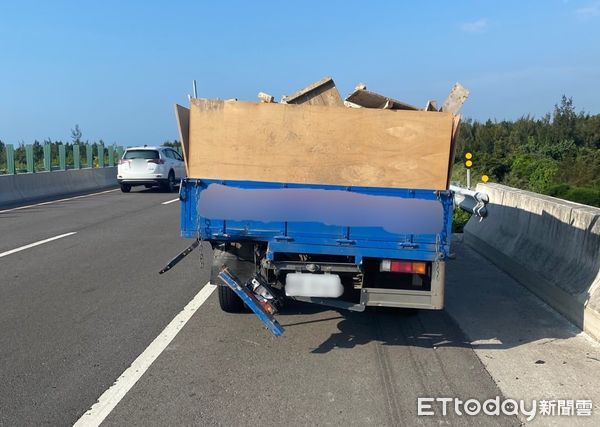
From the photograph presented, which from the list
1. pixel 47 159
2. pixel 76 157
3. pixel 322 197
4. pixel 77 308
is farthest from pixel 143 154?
pixel 322 197

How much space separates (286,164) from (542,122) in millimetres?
37681

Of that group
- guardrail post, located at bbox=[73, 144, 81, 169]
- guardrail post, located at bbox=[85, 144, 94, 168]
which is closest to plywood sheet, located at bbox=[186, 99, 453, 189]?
guardrail post, located at bbox=[73, 144, 81, 169]

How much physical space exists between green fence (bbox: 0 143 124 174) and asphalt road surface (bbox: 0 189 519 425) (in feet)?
51.7

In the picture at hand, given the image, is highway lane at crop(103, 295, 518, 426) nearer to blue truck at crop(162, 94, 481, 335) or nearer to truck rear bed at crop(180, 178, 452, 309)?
blue truck at crop(162, 94, 481, 335)

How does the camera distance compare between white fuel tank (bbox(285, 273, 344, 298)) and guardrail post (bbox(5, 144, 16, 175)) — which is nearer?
white fuel tank (bbox(285, 273, 344, 298))

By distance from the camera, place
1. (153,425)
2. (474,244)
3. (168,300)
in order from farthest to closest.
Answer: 1. (474,244)
2. (168,300)
3. (153,425)

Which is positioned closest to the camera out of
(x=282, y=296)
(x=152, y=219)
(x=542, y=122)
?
(x=282, y=296)

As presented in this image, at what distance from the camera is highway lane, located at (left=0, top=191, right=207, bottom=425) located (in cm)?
470

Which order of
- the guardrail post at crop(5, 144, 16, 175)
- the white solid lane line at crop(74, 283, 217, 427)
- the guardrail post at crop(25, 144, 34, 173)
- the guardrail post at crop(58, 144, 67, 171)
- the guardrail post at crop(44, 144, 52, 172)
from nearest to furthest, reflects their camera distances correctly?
the white solid lane line at crop(74, 283, 217, 427)
the guardrail post at crop(5, 144, 16, 175)
the guardrail post at crop(25, 144, 34, 173)
the guardrail post at crop(44, 144, 52, 172)
the guardrail post at crop(58, 144, 67, 171)

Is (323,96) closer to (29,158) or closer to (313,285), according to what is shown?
(313,285)

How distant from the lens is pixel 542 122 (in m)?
39.4

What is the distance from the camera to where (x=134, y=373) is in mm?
5039

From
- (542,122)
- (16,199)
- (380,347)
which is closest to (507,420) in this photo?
(380,347)

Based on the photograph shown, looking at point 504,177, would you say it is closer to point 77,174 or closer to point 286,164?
point 77,174
